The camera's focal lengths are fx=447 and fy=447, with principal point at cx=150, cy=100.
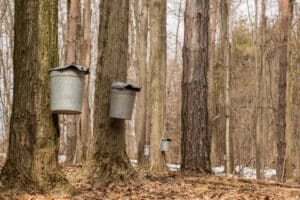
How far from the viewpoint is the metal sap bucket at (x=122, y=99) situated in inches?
198

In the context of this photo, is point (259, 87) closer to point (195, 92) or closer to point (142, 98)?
point (142, 98)

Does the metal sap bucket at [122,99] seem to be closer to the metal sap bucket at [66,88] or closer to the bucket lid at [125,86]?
the bucket lid at [125,86]

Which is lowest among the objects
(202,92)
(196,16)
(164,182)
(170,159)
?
(170,159)

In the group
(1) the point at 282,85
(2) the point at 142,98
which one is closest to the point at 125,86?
(2) the point at 142,98

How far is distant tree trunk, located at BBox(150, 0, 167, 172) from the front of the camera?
28.9 feet

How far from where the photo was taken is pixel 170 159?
982 inches

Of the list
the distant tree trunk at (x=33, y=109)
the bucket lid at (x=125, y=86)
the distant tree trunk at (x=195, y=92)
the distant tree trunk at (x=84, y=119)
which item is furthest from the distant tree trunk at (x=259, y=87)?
the distant tree trunk at (x=33, y=109)

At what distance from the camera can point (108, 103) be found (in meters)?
5.44

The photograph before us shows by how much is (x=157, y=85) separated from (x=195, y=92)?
1612 mm

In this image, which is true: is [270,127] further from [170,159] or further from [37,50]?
[37,50]

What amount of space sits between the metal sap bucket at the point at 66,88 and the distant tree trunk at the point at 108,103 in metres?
1.09

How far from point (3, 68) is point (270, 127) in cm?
1353

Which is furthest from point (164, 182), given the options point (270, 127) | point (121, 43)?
point (270, 127)

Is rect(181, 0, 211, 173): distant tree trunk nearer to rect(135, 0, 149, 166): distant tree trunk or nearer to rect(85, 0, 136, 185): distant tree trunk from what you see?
rect(85, 0, 136, 185): distant tree trunk
